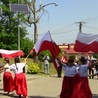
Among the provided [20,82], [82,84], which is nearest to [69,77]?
[82,84]

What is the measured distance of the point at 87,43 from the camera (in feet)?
48.3

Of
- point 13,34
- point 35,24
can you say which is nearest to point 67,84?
point 35,24

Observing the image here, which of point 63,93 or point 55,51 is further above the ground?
point 55,51

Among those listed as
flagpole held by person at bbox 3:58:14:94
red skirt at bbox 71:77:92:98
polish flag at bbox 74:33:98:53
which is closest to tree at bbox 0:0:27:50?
flagpole held by person at bbox 3:58:14:94

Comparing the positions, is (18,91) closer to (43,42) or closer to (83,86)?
(43,42)

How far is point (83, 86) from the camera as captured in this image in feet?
42.3

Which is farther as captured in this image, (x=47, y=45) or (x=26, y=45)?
(x=26, y=45)

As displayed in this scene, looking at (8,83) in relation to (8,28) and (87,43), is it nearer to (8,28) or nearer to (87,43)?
(87,43)

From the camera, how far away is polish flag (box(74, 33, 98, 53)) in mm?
14742

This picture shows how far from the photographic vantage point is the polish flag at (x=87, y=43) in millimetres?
14742

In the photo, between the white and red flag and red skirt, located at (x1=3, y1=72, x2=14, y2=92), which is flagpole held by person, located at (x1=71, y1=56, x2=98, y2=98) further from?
red skirt, located at (x1=3, y1=72, x2=14, y2=92)

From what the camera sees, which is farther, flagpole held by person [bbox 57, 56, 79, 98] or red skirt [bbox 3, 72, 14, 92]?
red skirt [bbox 3, 72, 14, 92]

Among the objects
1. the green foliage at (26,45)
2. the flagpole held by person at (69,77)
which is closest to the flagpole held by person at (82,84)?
the flagpole held by person at (69,77)

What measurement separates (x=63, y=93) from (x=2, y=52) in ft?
14.9
